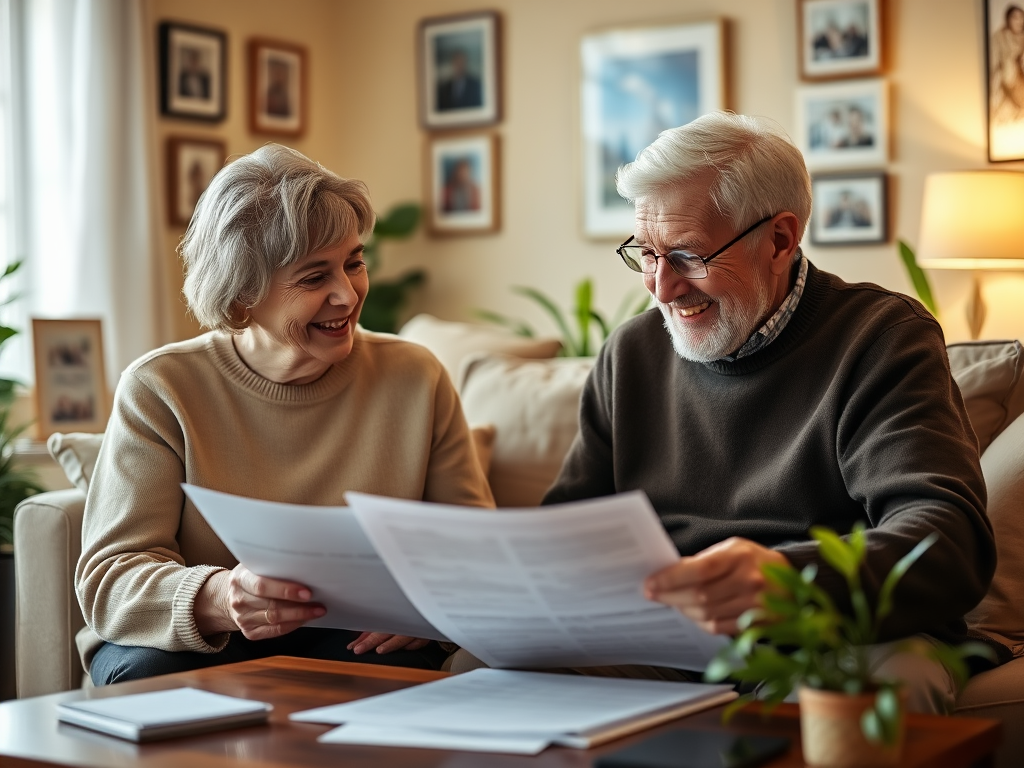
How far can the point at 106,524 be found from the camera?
188 cm

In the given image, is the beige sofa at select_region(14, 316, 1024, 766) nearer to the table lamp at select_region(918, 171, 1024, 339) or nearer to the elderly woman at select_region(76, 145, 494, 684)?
the elderly woman at select_region(76, 145, 494, 684)

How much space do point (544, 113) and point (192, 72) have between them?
4.39 ft

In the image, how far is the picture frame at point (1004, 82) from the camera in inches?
156

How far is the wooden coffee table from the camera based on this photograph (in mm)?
1127

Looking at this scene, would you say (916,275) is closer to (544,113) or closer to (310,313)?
(544,113)

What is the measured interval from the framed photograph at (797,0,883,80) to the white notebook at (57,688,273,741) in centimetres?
350

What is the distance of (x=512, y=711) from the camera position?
126cm

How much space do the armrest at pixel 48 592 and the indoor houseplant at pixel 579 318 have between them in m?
2.12

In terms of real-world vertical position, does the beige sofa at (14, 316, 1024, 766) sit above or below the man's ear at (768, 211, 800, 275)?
below

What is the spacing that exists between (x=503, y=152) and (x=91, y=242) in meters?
1.65

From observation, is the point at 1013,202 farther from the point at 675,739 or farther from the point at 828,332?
the point at 675,739

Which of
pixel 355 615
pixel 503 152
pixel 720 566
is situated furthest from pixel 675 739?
pixel 503 152

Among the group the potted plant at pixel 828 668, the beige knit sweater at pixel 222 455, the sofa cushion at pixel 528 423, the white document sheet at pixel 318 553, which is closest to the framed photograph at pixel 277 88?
the sofa cushion at pixel 528 423

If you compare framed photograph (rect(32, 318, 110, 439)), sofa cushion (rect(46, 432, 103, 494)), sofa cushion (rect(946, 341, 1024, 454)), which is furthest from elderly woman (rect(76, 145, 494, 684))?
framed photograph (rect(32, 318, 110, 439))
